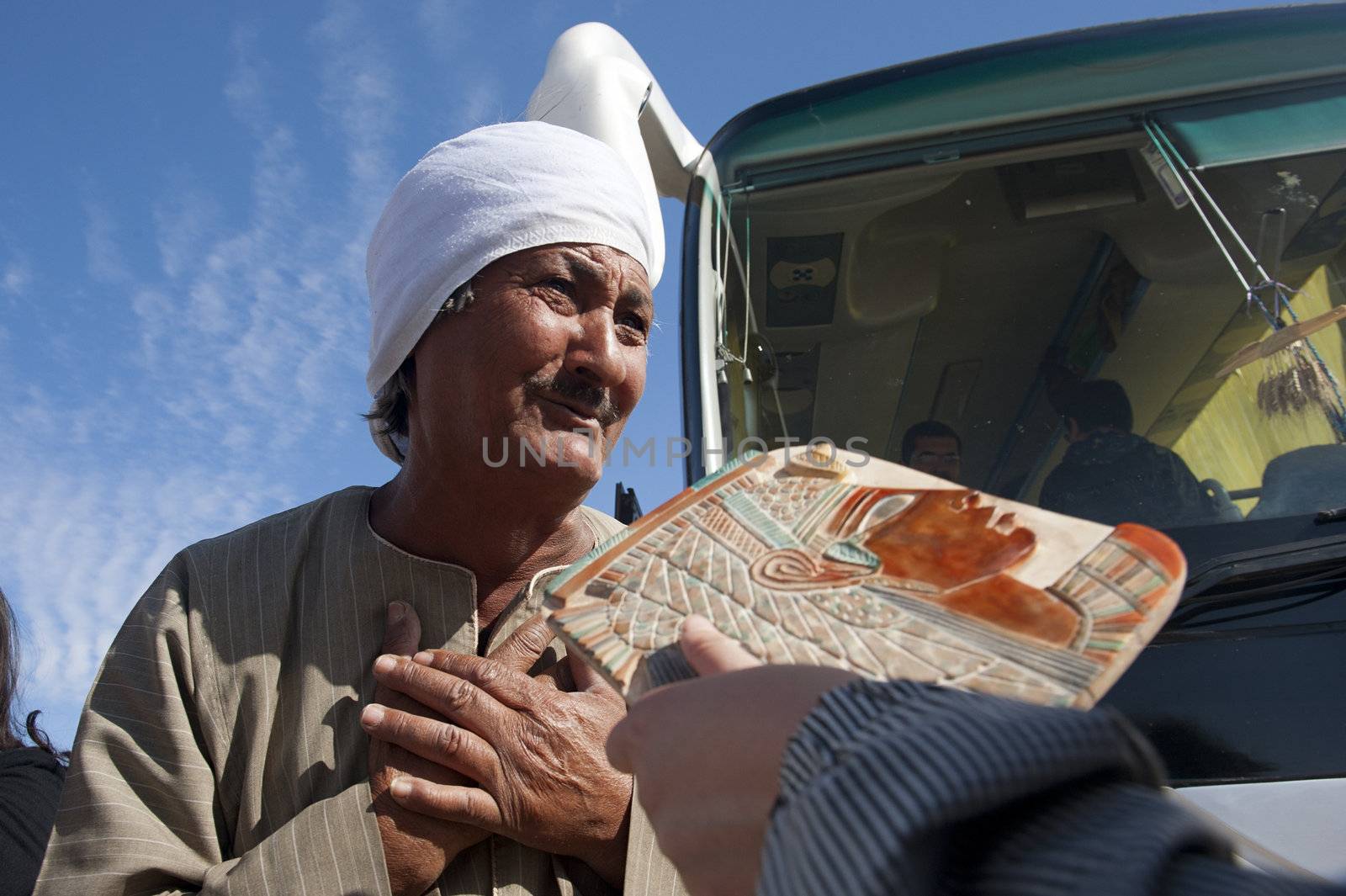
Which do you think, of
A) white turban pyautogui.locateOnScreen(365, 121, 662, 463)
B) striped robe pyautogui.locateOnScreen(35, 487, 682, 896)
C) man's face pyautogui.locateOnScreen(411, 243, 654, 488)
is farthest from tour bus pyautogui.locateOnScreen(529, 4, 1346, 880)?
striped robe pyautogui.locateOnScreen(35, 487, 682, 896)

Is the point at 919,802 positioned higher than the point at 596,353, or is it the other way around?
the point at 596,353

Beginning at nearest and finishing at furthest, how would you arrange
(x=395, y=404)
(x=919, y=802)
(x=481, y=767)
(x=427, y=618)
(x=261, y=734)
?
(x=919, y=802) → (x=481, y=767) → (x=261, y=734) → (x=427, y=618) → (x=395, y=404)

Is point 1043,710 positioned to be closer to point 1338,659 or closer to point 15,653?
point 1338,659

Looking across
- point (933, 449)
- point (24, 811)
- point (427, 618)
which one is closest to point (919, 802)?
point (427, 618)

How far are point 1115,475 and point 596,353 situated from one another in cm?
112

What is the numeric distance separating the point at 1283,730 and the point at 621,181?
1486mm

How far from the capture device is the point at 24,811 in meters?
2.43

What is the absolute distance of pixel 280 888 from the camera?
137cm

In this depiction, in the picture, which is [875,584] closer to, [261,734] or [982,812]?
[982,812]

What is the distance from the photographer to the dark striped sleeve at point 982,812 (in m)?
0.60

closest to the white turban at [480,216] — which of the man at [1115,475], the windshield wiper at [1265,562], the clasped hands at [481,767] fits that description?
the clasped hands at [481,767]

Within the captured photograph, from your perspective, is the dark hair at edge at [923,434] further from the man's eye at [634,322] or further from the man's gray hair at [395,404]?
the man's gray hair at [395,404]

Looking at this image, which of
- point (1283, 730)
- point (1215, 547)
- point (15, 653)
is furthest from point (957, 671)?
point (15, 653)

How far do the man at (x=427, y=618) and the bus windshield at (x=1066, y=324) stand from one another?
2.41 ft
